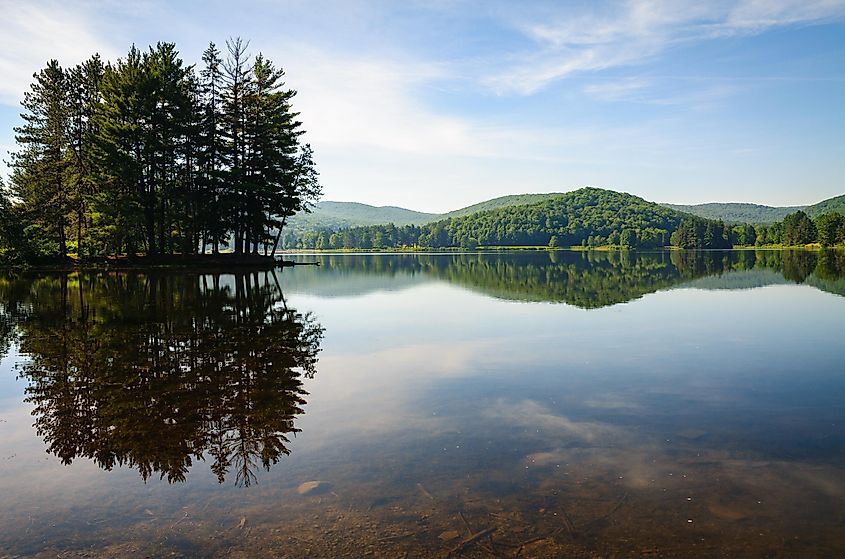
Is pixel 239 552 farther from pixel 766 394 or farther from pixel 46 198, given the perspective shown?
pixel 46 198

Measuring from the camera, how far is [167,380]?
12.4m

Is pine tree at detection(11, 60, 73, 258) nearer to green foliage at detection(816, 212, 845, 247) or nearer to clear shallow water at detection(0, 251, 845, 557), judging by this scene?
clear shallow water at detection(0, 251, 845, 557)

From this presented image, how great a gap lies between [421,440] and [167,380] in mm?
6641

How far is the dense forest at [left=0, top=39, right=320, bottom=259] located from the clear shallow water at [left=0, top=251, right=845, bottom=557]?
33.1 metres

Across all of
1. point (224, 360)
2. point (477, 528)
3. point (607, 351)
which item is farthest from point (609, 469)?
point (224, 360)

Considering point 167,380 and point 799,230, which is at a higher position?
point 799,230

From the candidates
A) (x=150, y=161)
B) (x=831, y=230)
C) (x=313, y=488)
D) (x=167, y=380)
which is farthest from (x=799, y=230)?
(x=313, y=488)

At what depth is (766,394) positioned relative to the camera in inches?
451

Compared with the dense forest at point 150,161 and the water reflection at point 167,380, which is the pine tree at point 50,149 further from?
the water reflection at point 167,380

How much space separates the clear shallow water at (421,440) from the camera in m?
6.11

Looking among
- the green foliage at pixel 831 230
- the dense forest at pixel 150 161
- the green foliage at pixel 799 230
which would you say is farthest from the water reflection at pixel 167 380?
the green foliage at pixel 799 230

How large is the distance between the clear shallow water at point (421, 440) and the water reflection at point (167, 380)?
2.4 inches

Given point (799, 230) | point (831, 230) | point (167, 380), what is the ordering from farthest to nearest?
1. point (799, 230)
2. point (831, 230)
3. point (167, 380)

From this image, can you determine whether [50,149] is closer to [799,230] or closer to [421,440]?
[421,440]
